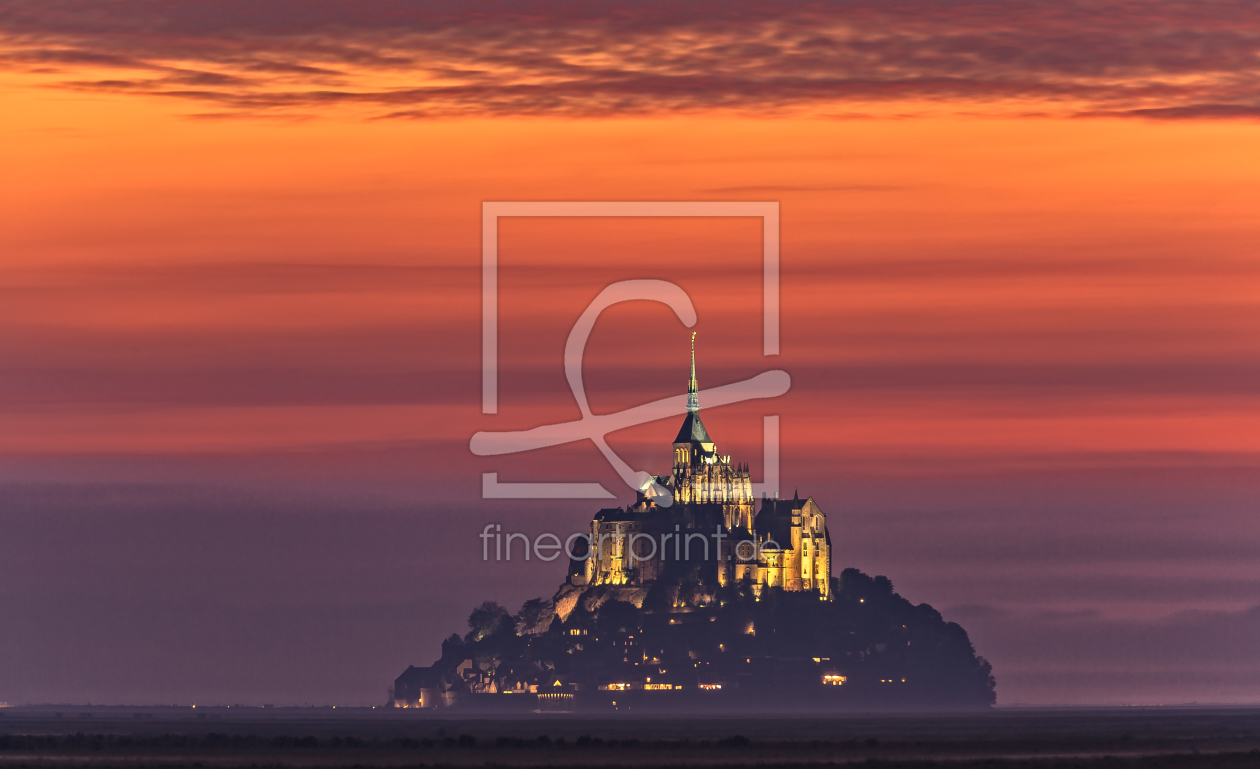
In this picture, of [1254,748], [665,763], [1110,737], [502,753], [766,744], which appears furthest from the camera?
[1110,737]

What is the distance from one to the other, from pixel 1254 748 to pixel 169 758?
73.2 meters

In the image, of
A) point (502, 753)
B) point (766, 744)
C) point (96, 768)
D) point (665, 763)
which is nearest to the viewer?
point (96, 768)

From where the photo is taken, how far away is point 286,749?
143625 millimetres

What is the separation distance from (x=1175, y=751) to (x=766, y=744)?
102ft

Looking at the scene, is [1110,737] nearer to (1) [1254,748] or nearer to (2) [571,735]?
(1) [1254,748]

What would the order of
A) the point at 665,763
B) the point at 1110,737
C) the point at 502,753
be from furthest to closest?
the point at 1110,737
the point at 502,753
the point at 665,763

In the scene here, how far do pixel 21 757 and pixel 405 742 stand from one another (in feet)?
107

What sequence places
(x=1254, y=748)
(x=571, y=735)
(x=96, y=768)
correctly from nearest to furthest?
1. (x=96, y=768)
2. (x=1254, y=748)
3. (x=571, y=735)

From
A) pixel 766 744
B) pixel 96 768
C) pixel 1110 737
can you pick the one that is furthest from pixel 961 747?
pixel 96 768

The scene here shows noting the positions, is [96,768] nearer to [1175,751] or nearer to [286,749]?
[286,749]

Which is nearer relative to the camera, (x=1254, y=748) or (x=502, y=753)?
(x=502, y=753)

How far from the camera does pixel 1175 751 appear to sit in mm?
140625

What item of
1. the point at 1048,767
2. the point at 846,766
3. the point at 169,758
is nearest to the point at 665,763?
the point at 846,766

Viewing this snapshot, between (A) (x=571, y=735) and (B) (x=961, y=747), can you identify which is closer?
(B) (x=961, y=747)
